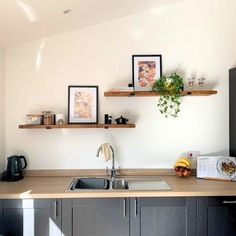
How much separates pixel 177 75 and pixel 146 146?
2.61 feet

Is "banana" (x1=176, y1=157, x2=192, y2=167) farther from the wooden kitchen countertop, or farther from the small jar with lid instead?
the small jar with lid

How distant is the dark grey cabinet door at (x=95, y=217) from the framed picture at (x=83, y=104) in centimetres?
86

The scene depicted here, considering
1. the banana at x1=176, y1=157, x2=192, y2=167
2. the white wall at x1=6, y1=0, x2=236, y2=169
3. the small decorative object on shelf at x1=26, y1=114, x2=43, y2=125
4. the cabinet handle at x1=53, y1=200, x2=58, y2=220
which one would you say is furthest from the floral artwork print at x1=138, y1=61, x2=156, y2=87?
the cabinet handle at x1=53, y1=200, x2=58, y2=220

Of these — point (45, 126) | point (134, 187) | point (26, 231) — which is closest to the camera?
point (26, 231)

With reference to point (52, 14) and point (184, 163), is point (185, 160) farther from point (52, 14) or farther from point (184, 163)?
point (52, 14)

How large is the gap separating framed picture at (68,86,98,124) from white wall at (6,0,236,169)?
6cm

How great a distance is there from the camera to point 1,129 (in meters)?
2.49

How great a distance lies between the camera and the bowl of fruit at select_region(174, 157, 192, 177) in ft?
8.00

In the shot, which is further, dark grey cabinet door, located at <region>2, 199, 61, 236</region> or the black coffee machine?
the black coffee machine

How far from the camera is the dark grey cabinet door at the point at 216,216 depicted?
200 centimetres

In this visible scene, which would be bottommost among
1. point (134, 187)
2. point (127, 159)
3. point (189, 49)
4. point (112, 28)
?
point (134, 187)

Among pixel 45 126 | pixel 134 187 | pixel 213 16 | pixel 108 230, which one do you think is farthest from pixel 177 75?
pixel 108 230

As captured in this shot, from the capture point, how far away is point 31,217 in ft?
6.53

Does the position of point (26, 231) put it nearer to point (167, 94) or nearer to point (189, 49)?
point (167, 94)
